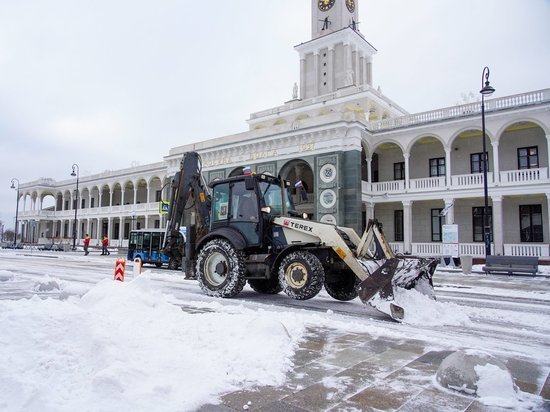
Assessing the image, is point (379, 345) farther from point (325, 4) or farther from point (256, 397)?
point (325, 4)

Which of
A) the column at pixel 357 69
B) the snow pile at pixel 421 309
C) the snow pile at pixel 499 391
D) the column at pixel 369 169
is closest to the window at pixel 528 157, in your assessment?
the column at pixel 369 169

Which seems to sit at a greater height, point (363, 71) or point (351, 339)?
point (363, 71)

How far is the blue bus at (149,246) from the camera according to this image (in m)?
26.1

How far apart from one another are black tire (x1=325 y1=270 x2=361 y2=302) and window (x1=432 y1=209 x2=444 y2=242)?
73.7 feet

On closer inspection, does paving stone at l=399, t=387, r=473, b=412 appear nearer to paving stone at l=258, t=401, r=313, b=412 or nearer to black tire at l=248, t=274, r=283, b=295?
paving stone at l=258, t=401, r=313, b=412

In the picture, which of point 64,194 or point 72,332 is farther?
point 64,194

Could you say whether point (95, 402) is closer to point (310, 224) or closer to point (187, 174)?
point (310, 224)

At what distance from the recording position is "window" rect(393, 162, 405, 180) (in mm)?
31766

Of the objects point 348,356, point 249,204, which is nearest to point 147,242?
point 249,204

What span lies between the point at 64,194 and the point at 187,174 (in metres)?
59.9

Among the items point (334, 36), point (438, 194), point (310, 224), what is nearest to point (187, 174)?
point (310, 224)

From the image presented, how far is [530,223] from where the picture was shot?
26.5m

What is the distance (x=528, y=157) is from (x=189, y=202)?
949 inches

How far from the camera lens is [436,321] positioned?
735 cm
